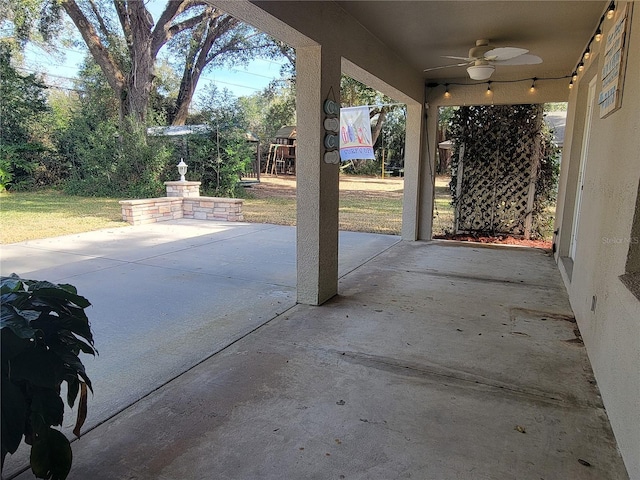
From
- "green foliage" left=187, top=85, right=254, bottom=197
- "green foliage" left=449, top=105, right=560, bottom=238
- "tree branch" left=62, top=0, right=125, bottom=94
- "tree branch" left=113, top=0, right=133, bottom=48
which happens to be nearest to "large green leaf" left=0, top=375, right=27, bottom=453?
"green foliage" left=449, top=105, right=560, bottom=238

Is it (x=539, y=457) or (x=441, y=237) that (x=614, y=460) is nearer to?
(x=539, y=457)

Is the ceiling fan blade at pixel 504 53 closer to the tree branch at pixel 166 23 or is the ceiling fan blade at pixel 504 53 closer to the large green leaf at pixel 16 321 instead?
the large green leaf at pixel 16 321

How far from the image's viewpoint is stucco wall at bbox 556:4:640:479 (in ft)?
5.80

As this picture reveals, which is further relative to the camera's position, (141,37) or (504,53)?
(141,37)

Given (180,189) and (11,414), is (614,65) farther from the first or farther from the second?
(180,189)

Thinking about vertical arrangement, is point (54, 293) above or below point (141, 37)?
below

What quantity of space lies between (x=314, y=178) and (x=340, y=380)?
1.73m

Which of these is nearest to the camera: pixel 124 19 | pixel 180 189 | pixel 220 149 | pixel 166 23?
pixel 180 189

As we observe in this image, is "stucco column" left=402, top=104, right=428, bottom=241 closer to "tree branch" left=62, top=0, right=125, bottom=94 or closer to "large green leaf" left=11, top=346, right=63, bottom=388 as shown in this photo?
"large green leaf" left=11, top=346, right=63, bottom=388

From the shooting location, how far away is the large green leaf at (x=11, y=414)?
126cm

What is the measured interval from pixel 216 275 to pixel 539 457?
11.5 feet

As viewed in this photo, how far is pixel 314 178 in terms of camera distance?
11.6 ft

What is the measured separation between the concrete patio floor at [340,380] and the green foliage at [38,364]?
14.8 inches

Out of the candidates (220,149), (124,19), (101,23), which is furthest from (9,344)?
(101,23)
